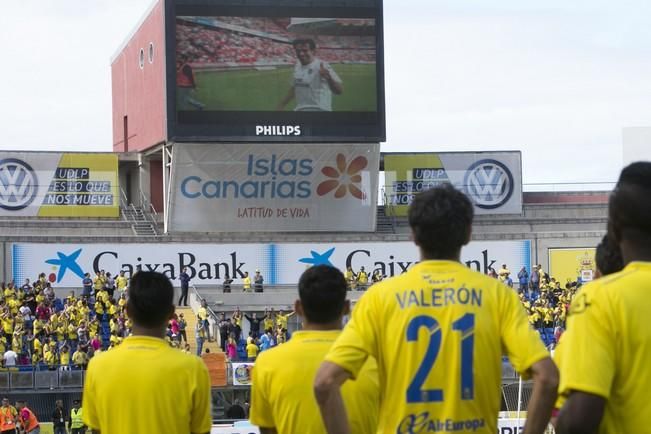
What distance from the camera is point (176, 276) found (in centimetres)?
4781

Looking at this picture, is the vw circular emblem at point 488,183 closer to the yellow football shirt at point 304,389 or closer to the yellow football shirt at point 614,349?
the yellow football shirt at point 304,389

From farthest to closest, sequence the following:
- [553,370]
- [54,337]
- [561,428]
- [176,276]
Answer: [176,276], [54,337], [553,370], [561,428]

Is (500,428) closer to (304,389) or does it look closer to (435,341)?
(304,389)

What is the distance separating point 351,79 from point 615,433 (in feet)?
131

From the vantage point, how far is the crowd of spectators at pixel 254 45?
144 feet

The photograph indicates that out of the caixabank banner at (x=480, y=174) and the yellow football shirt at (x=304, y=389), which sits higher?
the caixabank banner at (x=480, y=174)

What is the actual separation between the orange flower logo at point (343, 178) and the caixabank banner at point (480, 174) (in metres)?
3.53

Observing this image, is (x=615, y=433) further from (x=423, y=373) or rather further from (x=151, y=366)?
(x=151, y=366)

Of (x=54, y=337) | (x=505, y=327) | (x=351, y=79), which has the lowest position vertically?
(x=54, y=337)

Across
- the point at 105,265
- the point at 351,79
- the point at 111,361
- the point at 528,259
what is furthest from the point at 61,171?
the point at 111,361

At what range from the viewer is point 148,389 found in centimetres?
694

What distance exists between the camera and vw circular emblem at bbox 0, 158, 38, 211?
4947 cm

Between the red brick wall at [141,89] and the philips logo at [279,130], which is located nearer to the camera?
the philips logo at [279,130]

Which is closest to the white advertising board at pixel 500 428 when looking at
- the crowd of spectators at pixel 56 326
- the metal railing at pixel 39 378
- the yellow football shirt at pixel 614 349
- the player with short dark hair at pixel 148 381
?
the crowd of spectators at pixel 56 326
